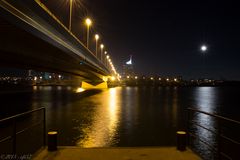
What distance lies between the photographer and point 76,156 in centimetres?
805

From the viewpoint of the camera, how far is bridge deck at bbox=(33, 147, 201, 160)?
25.8 feet

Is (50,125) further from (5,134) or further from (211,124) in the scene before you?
(211,124)

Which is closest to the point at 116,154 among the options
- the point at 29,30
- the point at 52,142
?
the point at 52,142

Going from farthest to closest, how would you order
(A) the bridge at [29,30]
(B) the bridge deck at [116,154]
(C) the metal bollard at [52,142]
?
1. (A) the bridge at [29,30]
2. (C) the metal bollard at [52,142]
3. (B) the bridge deck at [116,154]

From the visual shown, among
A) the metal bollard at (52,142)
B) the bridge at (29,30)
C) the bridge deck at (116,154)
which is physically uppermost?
the bridge at (29,30)

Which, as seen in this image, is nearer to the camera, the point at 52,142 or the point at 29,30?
the point at 52,142

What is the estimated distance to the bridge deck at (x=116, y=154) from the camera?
787cm

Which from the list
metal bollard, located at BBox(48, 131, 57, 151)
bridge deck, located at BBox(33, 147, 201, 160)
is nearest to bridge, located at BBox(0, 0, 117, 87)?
metal bollard, located at BBox(48, 131, 57, 151)

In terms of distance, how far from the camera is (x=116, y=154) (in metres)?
8.25

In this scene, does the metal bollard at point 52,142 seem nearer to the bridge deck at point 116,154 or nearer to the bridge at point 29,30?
the bridge deck at point 116,154

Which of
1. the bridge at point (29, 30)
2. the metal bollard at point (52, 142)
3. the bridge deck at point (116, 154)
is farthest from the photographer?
the bridge at point (29, 30)

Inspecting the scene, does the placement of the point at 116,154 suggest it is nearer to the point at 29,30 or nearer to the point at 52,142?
the point at 52,142

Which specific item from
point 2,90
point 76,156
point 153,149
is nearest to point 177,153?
A: point 153,149

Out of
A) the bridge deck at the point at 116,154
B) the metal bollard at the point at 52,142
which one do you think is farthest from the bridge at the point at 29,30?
the bridge deck at the point at 116,154
